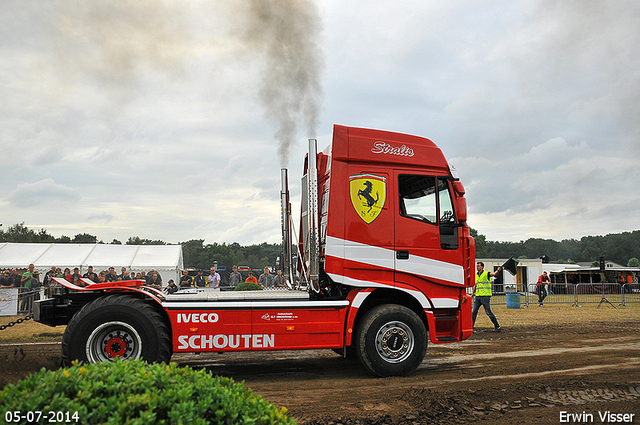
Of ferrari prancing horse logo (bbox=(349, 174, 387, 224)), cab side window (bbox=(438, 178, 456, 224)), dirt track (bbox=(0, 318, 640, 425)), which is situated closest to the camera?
dirt track (bbox=(0, 318, 640, 425))

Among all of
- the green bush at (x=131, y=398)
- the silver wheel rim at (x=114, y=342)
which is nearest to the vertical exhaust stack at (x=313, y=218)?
the silver wheel rim at (x=114, y=342)

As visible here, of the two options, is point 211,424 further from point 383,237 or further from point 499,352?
point 499,352

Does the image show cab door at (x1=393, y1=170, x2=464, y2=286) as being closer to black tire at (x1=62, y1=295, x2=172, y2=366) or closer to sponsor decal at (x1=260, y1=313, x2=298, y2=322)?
sponsor decal at (x1=260, y1=313, x2=298, y2=322)

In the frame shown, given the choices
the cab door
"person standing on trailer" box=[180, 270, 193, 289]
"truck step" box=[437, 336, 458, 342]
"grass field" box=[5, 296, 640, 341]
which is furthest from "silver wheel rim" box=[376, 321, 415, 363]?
"grass field" box=[5, 296, 640, 341]

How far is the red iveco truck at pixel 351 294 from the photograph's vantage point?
619 cm

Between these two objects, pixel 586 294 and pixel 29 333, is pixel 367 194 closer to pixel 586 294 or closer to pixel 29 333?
pixel 29 333

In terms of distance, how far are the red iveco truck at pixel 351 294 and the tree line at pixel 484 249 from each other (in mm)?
56548

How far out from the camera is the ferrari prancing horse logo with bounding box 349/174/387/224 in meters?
6.95

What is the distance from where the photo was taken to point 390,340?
6816mm

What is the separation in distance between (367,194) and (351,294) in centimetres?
152

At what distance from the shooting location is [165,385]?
2.46 m

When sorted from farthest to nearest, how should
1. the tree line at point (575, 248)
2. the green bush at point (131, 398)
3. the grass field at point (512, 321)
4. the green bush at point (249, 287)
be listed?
the tree line at point (575, 248)
the grass field at point (512, 321)
the green bush at point (249, 287)
the green bush at point (131, 398)

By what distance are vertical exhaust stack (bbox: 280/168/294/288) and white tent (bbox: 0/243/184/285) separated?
54.2 feet

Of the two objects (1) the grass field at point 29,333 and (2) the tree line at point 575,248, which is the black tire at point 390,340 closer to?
(1) the grass field at point 29,333
